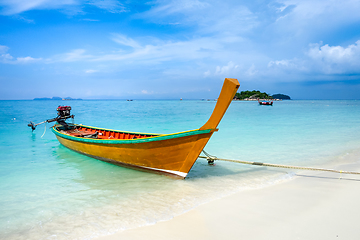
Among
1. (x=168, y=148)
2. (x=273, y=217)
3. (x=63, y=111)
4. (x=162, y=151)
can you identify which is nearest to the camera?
(x=273, y=217)

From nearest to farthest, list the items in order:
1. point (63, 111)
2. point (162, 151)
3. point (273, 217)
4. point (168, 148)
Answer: point (273, 217) → point (168, 148) → point (162, 151) → point (63, 111)

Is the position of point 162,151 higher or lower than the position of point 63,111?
lower

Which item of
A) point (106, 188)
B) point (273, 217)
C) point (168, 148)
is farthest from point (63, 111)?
point (273, 217)

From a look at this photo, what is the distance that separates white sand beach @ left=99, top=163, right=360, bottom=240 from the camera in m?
3.98

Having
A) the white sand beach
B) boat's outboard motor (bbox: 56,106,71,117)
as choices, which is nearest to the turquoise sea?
the white sand beach

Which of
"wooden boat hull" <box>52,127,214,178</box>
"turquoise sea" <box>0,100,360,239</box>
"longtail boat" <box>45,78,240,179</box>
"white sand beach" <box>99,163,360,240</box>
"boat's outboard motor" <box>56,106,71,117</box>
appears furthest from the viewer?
"boat's outboard motor" <box>56,106,71,117</box>

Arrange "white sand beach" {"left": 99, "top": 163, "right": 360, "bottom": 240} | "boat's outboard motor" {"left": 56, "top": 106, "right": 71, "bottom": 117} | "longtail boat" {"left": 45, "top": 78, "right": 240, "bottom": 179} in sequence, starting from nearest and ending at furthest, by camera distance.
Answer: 1. "white sand beach" {"left": 99, "top": 163, "right": 360, "bottom": 240}
2. "longtail boat" {"left": 45, "top": 78, "right": 240, "bottom": 179}
3. "boat's outboard motor" {"left": 56, "top": 106, "right": 71, "bottom": 117}

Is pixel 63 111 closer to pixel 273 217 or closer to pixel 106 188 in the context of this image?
pixel 106 188

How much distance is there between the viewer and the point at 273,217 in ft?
14.9

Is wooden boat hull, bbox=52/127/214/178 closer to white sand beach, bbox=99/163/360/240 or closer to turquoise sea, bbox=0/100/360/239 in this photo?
turquoise sea, bbox=0/100/360/239

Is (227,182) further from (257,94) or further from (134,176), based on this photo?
(257,94)

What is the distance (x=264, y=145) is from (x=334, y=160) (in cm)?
402

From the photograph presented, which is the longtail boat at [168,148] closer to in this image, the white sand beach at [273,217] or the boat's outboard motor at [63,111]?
the white sand beach at [273,217]

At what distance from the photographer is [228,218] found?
4.58 metres
